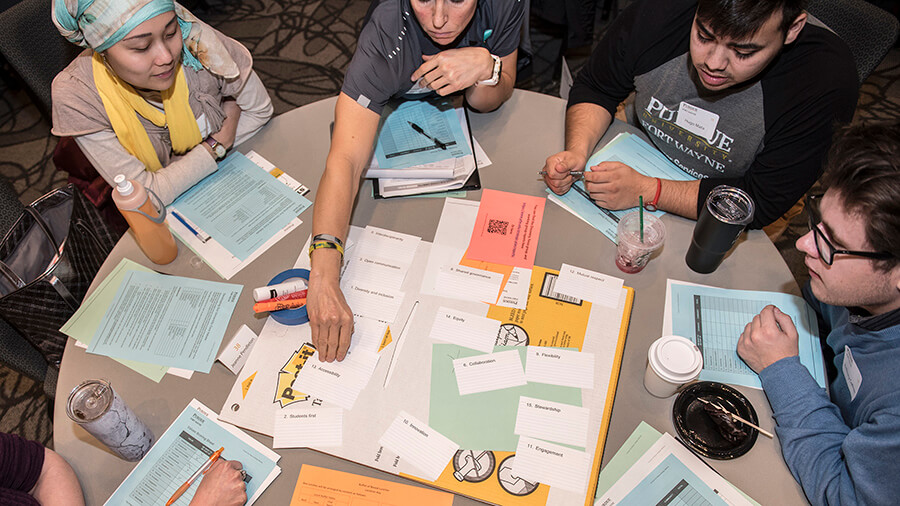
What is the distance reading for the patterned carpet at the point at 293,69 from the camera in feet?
8.83

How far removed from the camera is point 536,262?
1385mm

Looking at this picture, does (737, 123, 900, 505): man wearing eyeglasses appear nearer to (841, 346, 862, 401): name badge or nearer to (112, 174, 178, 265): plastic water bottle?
(841, 346, 862, 401): name badge

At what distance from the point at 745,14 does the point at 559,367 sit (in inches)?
34.2

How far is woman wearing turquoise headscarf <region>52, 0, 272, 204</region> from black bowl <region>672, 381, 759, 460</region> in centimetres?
133

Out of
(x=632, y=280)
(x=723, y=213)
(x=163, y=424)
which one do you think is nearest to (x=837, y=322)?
(x=723, y=213)

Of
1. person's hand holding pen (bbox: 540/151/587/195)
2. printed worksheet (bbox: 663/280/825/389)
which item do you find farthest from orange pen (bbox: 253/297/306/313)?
printed worksheet (bbox: 663/280/825/389)

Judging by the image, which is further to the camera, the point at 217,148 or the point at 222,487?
the point at 217,148

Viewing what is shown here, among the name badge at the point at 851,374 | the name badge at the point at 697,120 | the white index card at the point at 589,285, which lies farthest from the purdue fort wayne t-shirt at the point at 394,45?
the name badge at the point at 851,374

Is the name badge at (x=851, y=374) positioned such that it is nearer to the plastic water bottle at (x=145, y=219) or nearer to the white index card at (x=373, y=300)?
the white index card at (x=373, y=300)

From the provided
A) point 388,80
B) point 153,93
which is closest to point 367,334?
point 388,80

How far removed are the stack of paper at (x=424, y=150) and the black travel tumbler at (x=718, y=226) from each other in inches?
23.1

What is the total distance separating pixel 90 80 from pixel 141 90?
128mm

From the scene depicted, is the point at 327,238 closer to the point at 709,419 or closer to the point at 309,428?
the point at 309,428

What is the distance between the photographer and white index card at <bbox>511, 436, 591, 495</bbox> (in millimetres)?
1098
